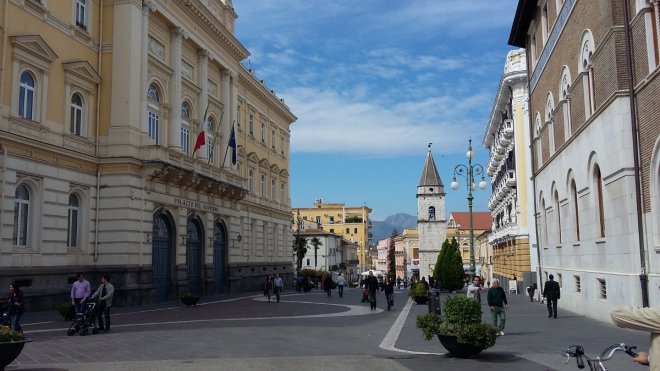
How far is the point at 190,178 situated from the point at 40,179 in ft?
30.4

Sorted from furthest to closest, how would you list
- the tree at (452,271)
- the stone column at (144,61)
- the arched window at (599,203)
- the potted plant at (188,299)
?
the tree at (452,271) < the stone column at (144,61) < the potted plant at (188,299) < the arched window at (599,203)

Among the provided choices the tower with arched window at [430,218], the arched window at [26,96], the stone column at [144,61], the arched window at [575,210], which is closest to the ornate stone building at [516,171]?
the arched window at [575,210]

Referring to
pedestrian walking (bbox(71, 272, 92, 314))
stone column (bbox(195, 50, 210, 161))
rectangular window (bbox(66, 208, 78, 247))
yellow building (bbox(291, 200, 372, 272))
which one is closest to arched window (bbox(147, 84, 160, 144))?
stone column (bbox(195, 50, 210, 161))

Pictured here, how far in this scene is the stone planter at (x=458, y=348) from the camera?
12.0 m

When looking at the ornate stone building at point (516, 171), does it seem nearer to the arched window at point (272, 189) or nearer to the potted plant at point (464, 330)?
the arched window at point (272, 189)

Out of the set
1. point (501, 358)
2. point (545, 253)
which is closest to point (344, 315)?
point (545, 253)

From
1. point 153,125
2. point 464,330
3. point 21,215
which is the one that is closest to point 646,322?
point 464,330

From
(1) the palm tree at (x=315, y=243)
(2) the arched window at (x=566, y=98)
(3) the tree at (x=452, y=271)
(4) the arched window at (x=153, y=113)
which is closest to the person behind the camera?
(2) the arched window at (x=566, y=98)

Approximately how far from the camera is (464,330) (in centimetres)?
1195

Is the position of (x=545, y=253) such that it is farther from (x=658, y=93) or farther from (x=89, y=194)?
(x=89, y=194)

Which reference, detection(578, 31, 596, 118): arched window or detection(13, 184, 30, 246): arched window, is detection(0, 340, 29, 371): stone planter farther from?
detection(578, 31, 596, 118): arched window

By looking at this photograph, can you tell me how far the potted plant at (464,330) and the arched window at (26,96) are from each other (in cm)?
1760

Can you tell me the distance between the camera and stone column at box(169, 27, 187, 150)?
105 feet

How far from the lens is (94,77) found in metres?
27.1
